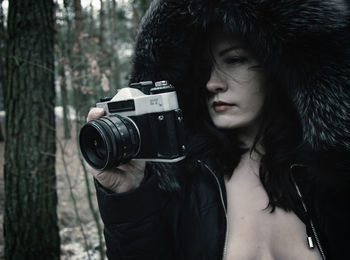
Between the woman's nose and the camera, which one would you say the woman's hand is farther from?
the woman's nose

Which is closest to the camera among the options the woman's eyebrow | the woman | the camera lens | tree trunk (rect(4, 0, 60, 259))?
the camera lens

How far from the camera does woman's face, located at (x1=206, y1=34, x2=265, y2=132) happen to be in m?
1.32

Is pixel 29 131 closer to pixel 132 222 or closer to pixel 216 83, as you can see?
pixel 132 222

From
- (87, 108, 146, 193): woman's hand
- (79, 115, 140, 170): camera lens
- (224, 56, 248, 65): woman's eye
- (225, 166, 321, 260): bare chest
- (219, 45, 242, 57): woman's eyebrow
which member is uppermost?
(219, 45, 242, 57): woman's eyebrow

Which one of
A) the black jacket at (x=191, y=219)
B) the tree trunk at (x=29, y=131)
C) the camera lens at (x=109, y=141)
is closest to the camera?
the camera lens at (x=109, y=141)

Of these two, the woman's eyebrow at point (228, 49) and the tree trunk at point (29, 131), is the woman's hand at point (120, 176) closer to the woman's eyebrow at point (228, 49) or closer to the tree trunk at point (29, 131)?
the woman's eyebrow at point (228, 49)

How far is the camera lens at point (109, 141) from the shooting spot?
1.09 metres

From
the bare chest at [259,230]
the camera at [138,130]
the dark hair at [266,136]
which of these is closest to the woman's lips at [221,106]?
the dark hair at [266,136]

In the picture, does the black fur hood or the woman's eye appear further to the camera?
the woman's eye

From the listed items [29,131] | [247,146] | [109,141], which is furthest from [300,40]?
[29,131]

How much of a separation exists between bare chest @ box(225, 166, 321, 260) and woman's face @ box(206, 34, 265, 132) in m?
0.37

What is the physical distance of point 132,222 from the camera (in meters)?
1.19

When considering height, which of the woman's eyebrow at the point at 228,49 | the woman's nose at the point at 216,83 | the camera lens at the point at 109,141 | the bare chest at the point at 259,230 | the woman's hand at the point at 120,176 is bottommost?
the bare chest at the point at 259,230

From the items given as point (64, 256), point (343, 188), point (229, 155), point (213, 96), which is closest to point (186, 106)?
point (213, 96)
